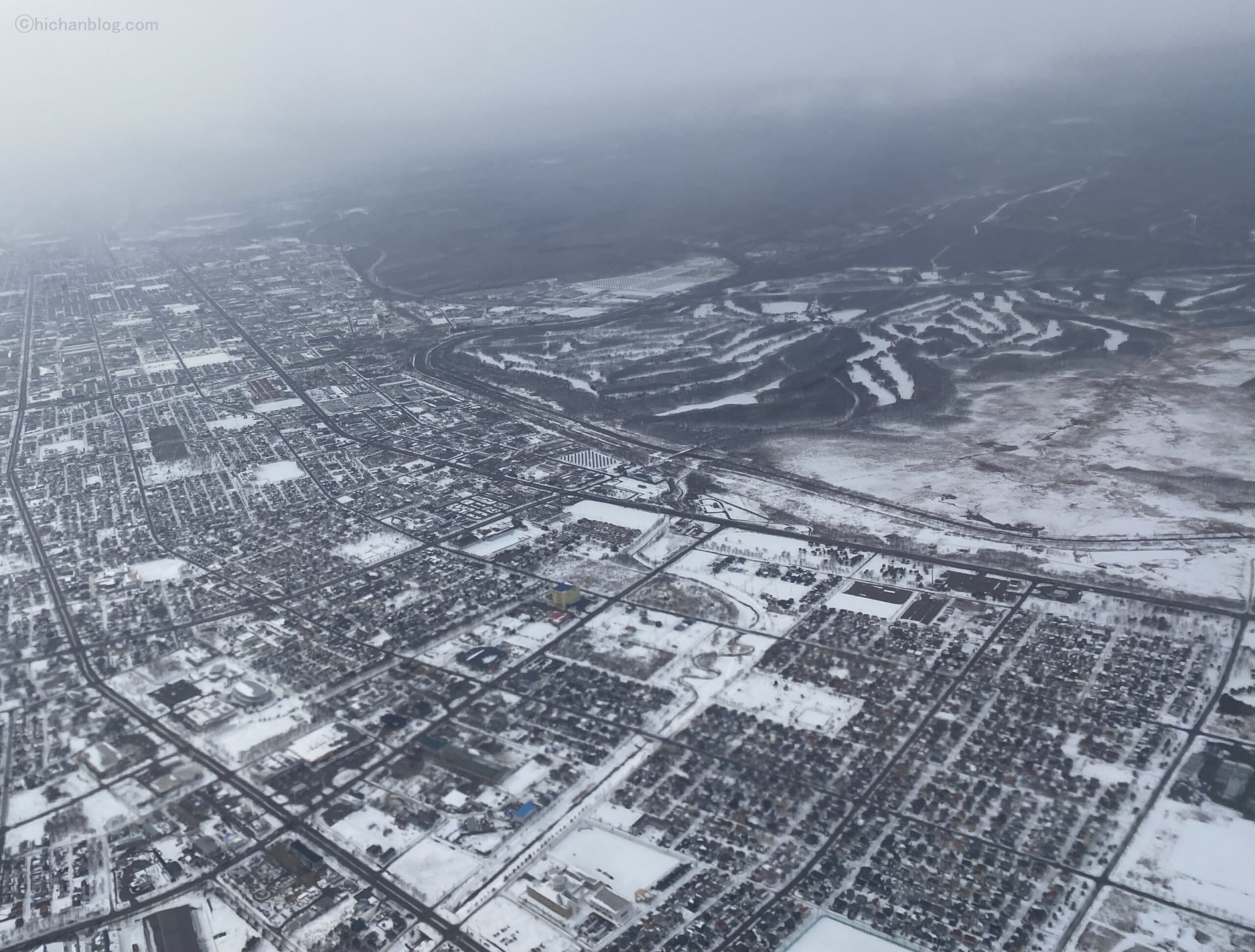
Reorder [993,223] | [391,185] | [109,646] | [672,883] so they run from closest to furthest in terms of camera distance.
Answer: [672,883] < [109,646] < [993,223] < [391,185]

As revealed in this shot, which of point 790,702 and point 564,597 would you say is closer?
point 790,702

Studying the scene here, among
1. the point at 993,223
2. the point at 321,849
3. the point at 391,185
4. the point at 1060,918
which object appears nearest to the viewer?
the point at 1060,918

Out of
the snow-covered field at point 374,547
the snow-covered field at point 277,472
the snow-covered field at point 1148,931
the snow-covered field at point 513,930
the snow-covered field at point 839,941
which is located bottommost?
the snow-covered field at point 1148,931

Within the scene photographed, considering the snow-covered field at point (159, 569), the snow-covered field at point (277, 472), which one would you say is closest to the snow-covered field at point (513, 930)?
the snow-covered field at point (159, 569)

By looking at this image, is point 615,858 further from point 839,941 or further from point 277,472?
point 277,472

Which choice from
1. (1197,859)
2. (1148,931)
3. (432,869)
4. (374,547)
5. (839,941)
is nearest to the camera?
(1148,931)

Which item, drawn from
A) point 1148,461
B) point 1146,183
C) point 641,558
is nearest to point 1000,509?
point 1148,461

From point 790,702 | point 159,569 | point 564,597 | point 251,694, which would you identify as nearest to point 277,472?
point 159,569

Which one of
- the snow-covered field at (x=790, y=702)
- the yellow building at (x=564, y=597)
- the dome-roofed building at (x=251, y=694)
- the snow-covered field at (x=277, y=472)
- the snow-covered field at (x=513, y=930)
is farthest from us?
the snow-covered field at (x=277, y=472)

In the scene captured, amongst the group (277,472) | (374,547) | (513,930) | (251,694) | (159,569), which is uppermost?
(277,472)

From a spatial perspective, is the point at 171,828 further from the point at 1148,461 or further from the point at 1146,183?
the point at 1146,183

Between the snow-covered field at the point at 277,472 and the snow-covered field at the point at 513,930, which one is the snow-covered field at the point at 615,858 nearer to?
the snow-covered field at the point at 513,930
